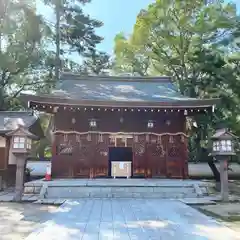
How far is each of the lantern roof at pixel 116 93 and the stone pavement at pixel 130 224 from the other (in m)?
4.99

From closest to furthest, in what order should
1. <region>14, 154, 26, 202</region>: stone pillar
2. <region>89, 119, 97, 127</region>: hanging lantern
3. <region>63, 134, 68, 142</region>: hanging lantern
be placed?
<region>14, 154, 26, 202</region>: stone pillar
<region>63, 134, 68, 142</region>: hanging lantern
<region>89, 119, 97, 127</region>: hanging lantern

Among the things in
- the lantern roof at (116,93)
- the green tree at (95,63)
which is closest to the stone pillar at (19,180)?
the lantern roof at (116,93)

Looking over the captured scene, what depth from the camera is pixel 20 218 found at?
22.1 feet

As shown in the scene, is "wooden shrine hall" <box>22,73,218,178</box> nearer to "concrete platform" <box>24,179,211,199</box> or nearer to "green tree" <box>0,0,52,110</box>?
"concrete platform" <box>24,179,211,199</box>

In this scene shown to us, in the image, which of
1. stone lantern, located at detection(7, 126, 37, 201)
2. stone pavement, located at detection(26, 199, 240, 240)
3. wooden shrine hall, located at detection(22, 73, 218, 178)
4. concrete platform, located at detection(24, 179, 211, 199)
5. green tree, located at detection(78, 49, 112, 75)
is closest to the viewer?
stone pavement, located at detection(26, 199, 240, 240)

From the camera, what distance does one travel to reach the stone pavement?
16.7 feet

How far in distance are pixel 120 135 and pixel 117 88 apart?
3.49 metres

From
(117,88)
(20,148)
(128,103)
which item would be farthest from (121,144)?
(20,148)

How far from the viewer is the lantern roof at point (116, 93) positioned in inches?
487

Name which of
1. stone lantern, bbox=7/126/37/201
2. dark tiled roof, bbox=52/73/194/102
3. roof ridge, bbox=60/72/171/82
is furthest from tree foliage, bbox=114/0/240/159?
stone lantern, bbox=7/126/37/201

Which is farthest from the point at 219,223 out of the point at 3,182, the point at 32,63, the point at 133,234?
the point at 32,63

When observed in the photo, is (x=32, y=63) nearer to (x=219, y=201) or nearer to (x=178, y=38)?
(x=178, y=38)

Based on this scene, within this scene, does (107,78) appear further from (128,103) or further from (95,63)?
(95,63)

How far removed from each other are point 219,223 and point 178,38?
13.3m
